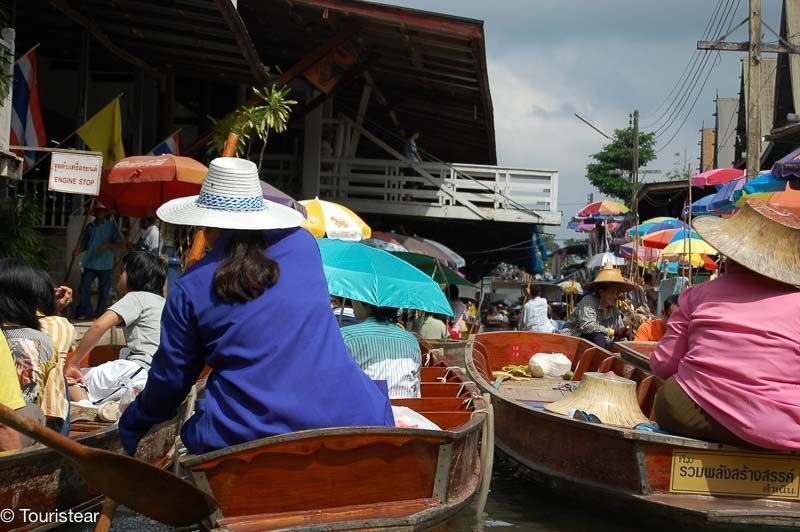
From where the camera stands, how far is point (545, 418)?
587cm

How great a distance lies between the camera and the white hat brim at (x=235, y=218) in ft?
10.1

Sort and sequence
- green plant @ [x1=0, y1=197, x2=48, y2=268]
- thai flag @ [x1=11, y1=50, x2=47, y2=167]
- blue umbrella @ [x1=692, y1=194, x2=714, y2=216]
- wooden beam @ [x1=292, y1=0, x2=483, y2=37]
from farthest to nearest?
blue umbrella @ [x1=692, y1=194, x2=714, y2=216] < wooden beam @ [x1=292, y1=0, x2=483, y2=37] < thai flag @ [x1=11, y1=50, x2=47, y2=167] < green plant @ [x1=0, y1=197, x2=48, y2=268]

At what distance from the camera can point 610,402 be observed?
576 centimetres

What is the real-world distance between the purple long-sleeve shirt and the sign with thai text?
550 cm

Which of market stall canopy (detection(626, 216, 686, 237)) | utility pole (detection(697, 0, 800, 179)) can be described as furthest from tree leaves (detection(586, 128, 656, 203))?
utility pole (detection(697, 0, 800, 179))

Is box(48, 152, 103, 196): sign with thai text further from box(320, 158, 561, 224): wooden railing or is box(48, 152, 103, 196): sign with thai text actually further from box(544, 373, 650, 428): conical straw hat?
box(320, 158, 561, 224): wooden railing

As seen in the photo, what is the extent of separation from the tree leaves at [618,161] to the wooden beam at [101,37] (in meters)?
28.4

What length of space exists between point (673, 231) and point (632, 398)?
1292 cm

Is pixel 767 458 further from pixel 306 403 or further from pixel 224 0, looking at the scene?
pixel 224 0

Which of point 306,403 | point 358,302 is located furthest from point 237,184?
point 358,302

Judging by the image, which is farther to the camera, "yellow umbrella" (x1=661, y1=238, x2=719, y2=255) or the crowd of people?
"yellow umbrella" (x1=661, y1=238, x2=719, y2=255)

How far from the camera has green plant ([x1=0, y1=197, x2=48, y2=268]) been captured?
29.2 ft

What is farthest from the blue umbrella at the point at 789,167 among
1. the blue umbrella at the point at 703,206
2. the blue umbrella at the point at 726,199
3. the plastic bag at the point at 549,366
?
the plastic bag at the point at 549,366

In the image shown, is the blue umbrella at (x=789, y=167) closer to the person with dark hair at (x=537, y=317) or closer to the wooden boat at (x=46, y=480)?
the person with dark hair at (x=537, y=317)
